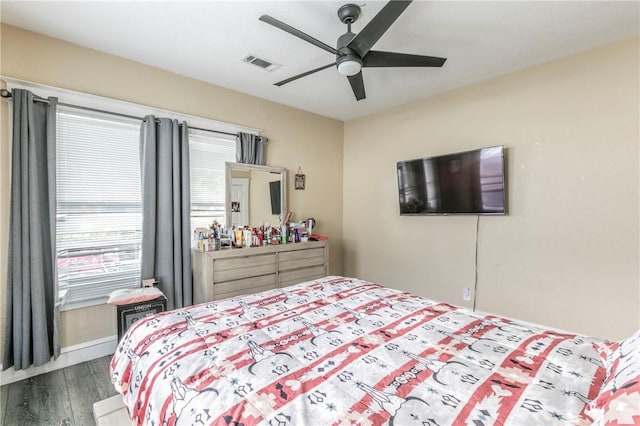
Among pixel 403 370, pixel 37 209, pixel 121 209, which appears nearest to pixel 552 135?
pixel 403 370

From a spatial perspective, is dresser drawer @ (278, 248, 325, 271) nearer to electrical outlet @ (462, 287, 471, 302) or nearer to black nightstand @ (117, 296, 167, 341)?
black nightstand @ (117, 296, 167, 341)

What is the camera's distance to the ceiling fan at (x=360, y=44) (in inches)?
62.7

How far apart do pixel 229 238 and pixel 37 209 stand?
1473 mm

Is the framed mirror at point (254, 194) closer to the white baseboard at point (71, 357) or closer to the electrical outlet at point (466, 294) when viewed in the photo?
the white baseboard at point (71, 357)

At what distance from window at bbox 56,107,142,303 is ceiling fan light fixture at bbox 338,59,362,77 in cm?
194

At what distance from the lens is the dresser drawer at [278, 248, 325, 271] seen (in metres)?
3.25

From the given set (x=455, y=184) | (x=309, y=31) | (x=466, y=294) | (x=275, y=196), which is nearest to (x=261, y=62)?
(x=309, y=31)

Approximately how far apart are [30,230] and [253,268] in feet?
5.64

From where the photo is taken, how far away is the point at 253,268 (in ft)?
9.86

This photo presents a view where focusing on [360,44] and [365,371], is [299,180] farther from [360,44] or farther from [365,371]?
[365,371]

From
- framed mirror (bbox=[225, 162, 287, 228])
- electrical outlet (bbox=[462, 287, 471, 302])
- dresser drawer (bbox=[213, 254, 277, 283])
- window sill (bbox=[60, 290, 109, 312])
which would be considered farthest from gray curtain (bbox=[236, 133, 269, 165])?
electrical outlet (bbox=[462, 287, 471, 302])

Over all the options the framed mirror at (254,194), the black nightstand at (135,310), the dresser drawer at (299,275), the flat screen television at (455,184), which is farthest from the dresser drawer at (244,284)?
the flat screen television at (455,184)

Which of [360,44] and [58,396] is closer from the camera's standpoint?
[360,44]

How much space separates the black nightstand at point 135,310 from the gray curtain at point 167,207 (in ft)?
1.05
